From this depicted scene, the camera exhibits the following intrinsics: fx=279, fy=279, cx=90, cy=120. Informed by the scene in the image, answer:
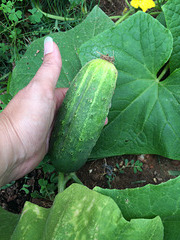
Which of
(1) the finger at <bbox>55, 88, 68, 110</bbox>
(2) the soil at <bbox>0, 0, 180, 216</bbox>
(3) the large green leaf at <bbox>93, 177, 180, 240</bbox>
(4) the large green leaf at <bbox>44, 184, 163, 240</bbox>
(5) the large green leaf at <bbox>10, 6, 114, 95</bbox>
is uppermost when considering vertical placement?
(5) the large green leaf at <bbox>10, 6, 114, 95</bbox>

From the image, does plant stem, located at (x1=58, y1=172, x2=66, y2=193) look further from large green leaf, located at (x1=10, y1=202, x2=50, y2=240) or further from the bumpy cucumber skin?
large green leaf, located at (x1=10, y1=202, x2=50, y2=240)

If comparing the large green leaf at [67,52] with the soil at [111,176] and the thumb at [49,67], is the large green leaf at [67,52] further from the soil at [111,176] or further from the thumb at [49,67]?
the soil at [111,176]

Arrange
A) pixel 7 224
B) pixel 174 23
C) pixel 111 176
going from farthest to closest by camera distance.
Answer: pixel 111 176 < pixel 174 23 < pixel 7 224

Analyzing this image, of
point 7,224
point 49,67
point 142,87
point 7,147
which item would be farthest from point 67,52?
point 7,224

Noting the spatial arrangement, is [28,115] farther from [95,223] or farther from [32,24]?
[32,24]

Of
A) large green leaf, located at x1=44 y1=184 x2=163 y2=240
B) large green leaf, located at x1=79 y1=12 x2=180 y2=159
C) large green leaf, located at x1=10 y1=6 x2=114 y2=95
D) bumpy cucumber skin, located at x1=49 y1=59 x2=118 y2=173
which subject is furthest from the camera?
large green leaf, located at x1=10 y1=6 x2=114 y2=95

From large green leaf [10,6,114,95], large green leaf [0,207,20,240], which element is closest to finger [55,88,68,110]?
large green leaf [10,6,114,95]

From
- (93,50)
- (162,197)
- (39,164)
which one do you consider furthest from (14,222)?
(93,50)
